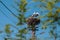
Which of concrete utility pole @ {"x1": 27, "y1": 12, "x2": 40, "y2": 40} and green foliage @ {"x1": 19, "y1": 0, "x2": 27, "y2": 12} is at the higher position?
green foliage @ {"x1": 19, "y1": 0, "x2": 27, "y2": 12}

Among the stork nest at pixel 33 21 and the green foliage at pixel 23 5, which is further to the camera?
the green foliage at pixel 23 5

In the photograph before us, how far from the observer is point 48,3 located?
28.6ft

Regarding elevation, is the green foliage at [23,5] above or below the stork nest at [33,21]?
above

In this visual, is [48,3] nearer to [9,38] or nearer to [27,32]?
[27,32]

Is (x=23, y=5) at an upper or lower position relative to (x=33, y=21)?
upper

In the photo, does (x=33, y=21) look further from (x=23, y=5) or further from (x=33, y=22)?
(x=23, y=5)

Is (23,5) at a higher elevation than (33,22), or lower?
higher

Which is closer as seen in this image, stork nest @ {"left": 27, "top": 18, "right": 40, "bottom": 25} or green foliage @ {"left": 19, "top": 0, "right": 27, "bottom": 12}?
stork nest @ {"left": 27, "top": 18, "right": 40, "bottom": 25}

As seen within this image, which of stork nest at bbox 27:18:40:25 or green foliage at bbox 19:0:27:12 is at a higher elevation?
green foliage at bbox 19:0:27:12

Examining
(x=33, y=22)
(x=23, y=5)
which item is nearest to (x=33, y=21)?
(x=33, y=22)

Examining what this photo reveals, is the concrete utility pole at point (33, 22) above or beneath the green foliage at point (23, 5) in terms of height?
beneath

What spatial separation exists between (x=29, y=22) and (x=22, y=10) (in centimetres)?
64

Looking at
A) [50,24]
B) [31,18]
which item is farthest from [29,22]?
[50,24]

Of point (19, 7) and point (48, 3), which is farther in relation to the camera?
point (19, 7)
